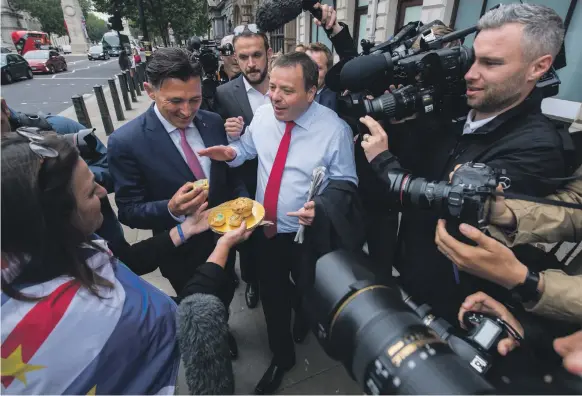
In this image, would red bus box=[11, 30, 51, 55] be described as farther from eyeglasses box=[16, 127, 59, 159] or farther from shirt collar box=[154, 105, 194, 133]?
eyeglasses box=[16, 127, 59, 159]

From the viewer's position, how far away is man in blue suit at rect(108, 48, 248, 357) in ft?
5.74

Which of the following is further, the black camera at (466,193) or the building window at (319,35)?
the building window at (319,35)

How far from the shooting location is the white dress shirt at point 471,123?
149cm

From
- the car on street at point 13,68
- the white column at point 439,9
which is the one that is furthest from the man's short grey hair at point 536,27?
the car on street at point 13,68

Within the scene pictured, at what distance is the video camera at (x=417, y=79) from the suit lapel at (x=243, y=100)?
108 cm

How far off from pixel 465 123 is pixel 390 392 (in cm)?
141

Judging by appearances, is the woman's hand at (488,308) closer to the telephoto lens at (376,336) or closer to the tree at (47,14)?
the telephoto lens at (376,336)

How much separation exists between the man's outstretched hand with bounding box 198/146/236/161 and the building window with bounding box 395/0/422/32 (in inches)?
214

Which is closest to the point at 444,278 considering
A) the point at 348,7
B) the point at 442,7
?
the point at 442,7

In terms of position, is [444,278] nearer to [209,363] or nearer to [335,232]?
[335,232]

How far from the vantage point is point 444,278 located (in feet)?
5.59

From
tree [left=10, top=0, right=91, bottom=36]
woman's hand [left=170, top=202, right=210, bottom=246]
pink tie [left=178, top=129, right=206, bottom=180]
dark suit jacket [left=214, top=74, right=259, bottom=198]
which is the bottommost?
woman's hand [left=170, top=202, right=210, bottom=246]

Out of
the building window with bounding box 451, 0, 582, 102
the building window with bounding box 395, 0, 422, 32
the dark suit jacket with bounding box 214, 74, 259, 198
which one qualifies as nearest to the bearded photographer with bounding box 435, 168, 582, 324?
the dark suit jacket with bounding box 214, 74, 259, 198

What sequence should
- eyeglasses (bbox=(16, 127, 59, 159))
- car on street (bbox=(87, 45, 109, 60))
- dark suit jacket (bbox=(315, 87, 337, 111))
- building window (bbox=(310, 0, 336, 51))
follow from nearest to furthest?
eyeglasses (bbox=(16, 127, 59, 159)) < dark suit jacket (bbox=(315, 87, 337, 111)) < building window (bbox=(310, 0, 336, 51)) < car on street (bbox=(87, 45, 109, 60))
